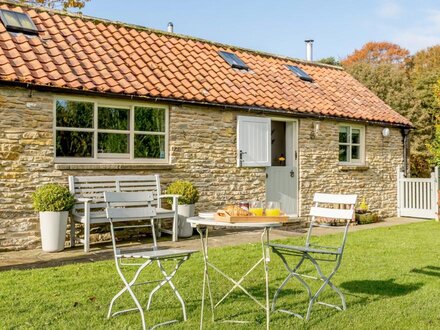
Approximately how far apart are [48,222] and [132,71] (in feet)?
12.3

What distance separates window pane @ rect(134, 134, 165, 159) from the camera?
385 inches

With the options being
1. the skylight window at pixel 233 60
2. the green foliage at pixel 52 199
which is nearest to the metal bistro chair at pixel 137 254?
the green foliage at pixel 52 199

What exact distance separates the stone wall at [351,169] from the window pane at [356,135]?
0.68ft

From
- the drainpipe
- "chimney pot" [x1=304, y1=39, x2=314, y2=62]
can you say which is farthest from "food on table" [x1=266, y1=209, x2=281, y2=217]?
"chimney pot" [x1=304, y1=39, x2=314, y2=62]

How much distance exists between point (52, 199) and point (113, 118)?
235cm

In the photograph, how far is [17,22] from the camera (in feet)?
31.0

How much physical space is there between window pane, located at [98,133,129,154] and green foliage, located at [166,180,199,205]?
1181 millimetres

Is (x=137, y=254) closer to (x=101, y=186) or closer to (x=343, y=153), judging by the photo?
(x=101, y=186)

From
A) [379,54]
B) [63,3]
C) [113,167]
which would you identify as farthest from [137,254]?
[379,54]

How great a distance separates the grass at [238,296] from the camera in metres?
4.37

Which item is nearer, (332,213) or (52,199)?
(332,213)

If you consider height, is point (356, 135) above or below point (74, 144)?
above

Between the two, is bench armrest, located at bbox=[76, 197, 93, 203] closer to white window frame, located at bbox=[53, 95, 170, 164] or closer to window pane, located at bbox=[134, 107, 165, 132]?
white window frame, located at bbox=[53, 95, 170, 164]

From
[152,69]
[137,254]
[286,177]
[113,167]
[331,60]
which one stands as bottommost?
[137,254]
